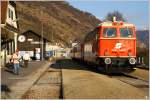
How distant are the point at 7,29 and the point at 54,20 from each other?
11855 centimetres

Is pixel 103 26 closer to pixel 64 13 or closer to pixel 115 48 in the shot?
pixel 115 48

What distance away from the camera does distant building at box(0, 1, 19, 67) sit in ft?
140

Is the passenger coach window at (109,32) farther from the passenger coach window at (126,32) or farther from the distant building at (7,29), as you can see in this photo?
the distant building at (7,29)

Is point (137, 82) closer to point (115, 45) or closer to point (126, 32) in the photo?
point (115, 45)

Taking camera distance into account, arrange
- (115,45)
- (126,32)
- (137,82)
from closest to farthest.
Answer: (137,82), (115,45), (126,32)

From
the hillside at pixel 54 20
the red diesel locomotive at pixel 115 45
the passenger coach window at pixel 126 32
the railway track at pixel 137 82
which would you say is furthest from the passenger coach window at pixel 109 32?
the hillside at pixel 54 20

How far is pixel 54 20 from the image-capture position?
164 meters

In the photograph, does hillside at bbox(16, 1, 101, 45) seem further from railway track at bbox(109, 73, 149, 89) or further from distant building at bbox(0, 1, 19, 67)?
railway track at bbox(109, 73, 149, 89)

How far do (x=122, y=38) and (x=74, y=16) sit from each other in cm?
16127

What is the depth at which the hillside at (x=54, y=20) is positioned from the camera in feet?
474

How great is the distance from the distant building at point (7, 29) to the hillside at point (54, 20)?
78.2 metres

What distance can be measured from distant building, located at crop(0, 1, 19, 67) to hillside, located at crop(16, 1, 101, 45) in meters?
→ 78.2

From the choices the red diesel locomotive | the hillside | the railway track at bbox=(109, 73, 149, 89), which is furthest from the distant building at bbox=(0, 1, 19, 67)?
the hillside

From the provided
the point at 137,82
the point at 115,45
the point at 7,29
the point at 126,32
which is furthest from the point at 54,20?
the point at 137,82
